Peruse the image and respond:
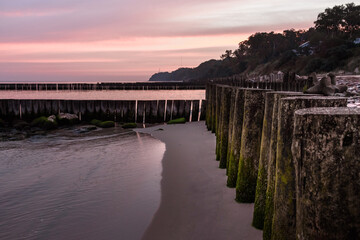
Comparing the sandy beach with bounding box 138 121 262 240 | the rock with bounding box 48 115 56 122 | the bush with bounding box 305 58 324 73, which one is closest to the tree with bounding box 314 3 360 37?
the bush with bounding box 305 58 324 73

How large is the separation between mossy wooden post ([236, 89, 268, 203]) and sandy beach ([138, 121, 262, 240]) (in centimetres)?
33

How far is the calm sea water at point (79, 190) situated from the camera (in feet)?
16.3

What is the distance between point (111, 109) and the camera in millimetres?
17891

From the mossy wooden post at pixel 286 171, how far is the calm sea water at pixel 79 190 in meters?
2.29

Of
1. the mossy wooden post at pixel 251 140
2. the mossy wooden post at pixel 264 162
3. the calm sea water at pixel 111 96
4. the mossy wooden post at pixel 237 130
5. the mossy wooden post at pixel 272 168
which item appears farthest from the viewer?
the calm sea water at pixel 111 96

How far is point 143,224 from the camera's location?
4.88 m

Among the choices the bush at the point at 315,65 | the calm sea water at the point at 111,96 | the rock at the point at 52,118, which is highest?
the bush at the point at 315,65

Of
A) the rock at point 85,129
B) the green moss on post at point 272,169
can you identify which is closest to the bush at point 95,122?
the rock at point 85,129

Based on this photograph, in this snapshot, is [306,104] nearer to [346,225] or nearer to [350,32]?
[346,225]

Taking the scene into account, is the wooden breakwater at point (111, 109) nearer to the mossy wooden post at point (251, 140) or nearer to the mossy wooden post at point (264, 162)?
the mossy wooden post at point (251, 140)

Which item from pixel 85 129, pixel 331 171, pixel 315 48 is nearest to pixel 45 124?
pixel 85 129

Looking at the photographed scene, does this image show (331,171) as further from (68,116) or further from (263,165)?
(68,116)

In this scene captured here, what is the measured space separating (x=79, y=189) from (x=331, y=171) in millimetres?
5704

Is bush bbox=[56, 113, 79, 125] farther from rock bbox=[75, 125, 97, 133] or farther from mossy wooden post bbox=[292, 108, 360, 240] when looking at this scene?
mossy wooden post bbox=[292, 108, 360, 240]
